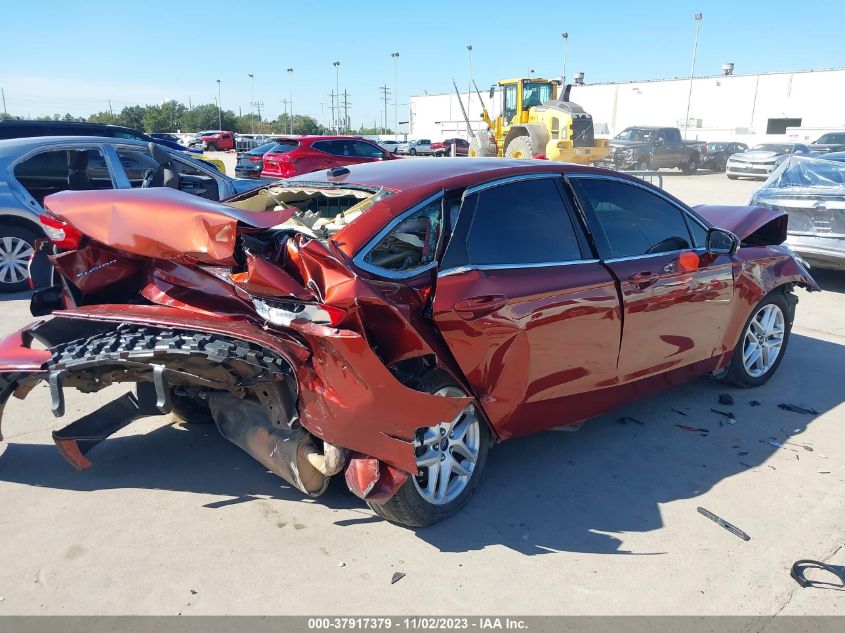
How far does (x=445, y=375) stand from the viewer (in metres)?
3.17

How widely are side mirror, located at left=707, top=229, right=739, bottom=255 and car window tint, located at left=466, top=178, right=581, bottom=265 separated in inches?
51.6

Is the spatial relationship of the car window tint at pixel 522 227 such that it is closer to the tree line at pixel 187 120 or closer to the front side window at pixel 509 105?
the front side window at pixel 509 105

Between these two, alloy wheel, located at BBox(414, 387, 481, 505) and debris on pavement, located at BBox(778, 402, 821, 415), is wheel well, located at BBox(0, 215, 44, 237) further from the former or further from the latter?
debris on pavement, located at BBox(778, 402, 821, 415)

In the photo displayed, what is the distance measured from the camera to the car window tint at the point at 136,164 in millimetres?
8410

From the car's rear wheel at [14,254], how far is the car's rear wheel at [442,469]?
6.57 meters

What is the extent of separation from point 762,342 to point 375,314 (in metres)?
3.61

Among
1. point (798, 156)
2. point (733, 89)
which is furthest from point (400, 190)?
point (733, 89)

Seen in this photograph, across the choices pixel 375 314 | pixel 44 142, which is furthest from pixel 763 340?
pixel 44 142

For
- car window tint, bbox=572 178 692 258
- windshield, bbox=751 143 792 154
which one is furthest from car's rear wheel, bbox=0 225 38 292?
windshield, bbox=751 143 792 154

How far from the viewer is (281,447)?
3221mm

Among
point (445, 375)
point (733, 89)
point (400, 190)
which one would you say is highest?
point (733, 89)

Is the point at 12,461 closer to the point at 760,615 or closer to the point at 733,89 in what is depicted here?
the point at 760,615

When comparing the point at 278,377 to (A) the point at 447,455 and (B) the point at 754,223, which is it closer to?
(A) the point at 447,455

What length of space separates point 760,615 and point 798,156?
820 centimetres
